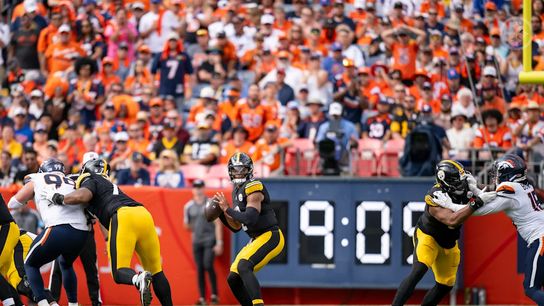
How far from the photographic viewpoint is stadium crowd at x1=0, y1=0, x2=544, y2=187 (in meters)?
20.0

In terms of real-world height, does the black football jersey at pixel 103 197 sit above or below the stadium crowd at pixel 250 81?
below

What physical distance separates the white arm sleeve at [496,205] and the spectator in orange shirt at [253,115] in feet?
24.0

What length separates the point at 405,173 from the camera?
60.8 feet

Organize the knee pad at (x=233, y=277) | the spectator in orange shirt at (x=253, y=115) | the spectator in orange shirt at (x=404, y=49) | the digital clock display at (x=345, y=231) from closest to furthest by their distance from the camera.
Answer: the knee pad at (x=233, y=277) → the digital clock display at (x=345, y=231) → the spectator in orange shirt at (x=253, y=115) → the spectator in orange shirt at (x=404, y=49)

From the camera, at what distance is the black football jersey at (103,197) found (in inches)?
564

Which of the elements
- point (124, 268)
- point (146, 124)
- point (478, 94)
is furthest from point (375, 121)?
point (124, 268)

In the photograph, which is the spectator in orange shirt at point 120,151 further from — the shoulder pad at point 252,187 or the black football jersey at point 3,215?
the shoulder pad at point 252,187

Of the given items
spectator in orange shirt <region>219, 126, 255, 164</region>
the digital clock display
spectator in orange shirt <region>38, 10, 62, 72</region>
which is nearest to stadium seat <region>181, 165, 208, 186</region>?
spectator in orange shirt <region>219, 126, 255, 164</region>

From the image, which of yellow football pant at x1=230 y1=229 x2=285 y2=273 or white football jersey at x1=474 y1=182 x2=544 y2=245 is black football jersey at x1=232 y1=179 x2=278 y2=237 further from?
A: white football jersey at x1=474 y1=182 x2=544 y2=245

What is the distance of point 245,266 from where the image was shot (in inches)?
562

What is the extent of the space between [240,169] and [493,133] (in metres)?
6.27

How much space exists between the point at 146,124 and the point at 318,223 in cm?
431

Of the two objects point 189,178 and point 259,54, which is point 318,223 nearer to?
point 189,178

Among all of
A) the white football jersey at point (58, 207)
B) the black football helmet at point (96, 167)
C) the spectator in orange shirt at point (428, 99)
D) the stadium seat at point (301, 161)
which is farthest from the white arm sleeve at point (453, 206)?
the spectator in orange shirt at point (428, 99)
